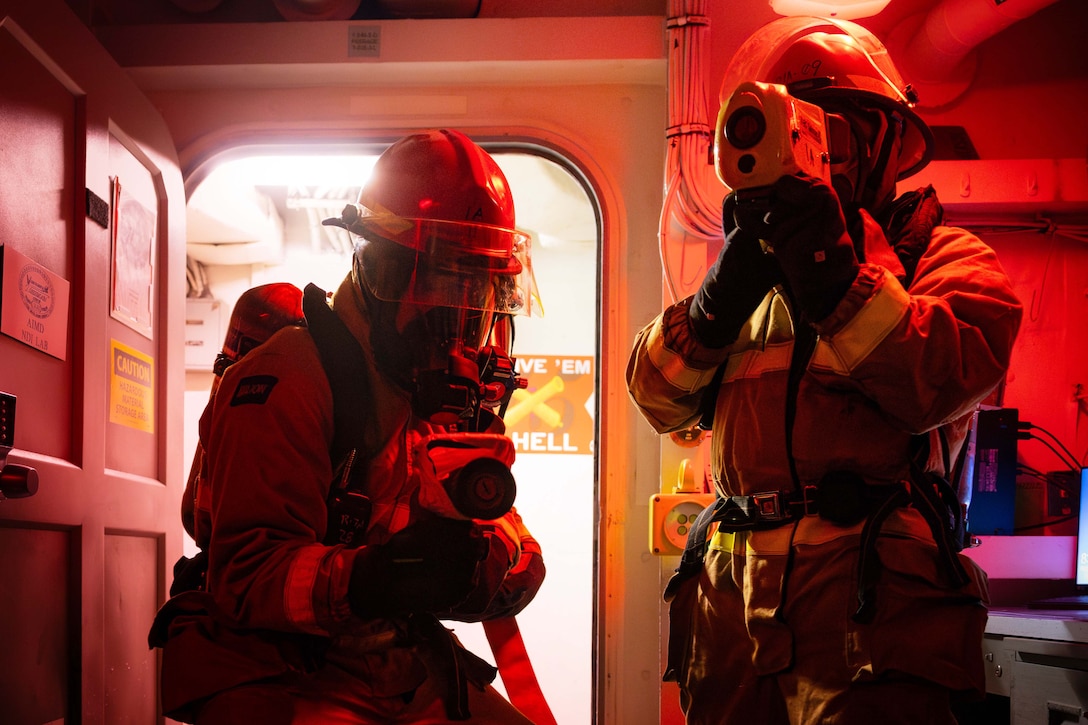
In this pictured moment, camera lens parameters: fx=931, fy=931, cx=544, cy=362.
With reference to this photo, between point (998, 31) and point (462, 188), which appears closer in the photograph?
point (462, 188)

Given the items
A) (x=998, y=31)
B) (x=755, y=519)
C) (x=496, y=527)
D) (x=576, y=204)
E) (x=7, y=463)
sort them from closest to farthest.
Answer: (x=755, y=519) → (x=496, y=527) → (x=7, y=463) → (x=998, y=31) → (x=576, y=204)

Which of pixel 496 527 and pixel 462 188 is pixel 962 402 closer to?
pixel 496 527

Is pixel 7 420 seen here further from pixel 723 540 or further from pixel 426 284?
pixel 723 540

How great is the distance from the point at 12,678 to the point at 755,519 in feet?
5.82

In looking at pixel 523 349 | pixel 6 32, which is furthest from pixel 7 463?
pixel 523 349

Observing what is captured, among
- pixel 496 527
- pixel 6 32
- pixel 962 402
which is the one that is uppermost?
pixel 6 32

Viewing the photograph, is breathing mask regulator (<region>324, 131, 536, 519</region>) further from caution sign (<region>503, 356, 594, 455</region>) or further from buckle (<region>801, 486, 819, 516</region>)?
caution sign (<region>503, 356, 594, 455</region>)

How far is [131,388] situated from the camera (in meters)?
3.05

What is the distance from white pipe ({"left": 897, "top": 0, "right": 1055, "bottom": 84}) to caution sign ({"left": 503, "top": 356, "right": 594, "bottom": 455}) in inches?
112

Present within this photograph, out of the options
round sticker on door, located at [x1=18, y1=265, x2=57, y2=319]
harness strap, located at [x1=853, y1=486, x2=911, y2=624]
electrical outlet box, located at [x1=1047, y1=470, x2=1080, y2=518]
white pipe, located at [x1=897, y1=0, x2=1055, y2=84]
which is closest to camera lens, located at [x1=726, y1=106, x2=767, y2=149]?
harness strap, located at [x1=853, y1=486, x2=911, y2=624]

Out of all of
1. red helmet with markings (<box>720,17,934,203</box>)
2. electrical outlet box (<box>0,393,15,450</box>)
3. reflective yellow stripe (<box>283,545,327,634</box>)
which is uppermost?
red helmet with markings (<box>720,17,934,203</box>)

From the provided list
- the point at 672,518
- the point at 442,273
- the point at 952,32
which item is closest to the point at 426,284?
the point at 442,273

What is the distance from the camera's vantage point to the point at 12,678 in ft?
7.18

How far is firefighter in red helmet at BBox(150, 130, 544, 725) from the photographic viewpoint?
1467 mm
